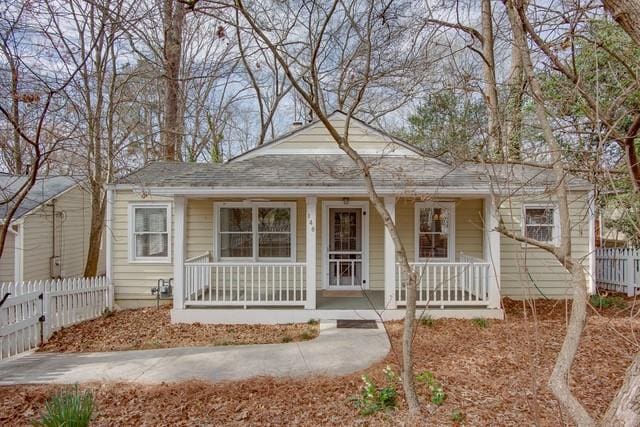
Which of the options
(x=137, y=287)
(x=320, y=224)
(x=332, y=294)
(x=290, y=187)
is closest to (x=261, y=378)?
(x=290, y=187)

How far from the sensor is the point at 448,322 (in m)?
7.67

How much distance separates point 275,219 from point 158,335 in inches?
149

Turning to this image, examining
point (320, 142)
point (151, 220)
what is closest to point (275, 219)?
point (320, 142)

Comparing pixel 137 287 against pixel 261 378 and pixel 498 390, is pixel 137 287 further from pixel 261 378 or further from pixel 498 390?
pixel 498 390

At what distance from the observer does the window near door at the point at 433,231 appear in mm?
9680

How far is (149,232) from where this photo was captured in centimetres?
1005

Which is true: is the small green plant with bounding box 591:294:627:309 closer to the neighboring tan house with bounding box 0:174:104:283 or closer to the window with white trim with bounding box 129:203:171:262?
the window with white trim with bounding box 129:203:171:262

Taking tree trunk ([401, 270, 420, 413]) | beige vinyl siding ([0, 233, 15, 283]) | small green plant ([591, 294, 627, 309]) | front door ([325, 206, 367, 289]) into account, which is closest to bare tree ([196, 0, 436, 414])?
tree trunk ([401, 270, 420, 413])

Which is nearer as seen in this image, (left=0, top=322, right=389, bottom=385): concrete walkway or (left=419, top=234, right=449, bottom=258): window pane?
(left=0, top=322, right=389, bottom=385): concrete walkway

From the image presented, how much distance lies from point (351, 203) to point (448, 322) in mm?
3584

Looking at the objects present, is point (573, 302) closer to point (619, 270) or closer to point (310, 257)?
point (310, 257)

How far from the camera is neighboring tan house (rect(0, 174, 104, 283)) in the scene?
1149 cm

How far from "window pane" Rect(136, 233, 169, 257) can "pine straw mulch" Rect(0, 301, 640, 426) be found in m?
5.38

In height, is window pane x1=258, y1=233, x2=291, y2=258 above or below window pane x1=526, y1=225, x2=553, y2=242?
below
